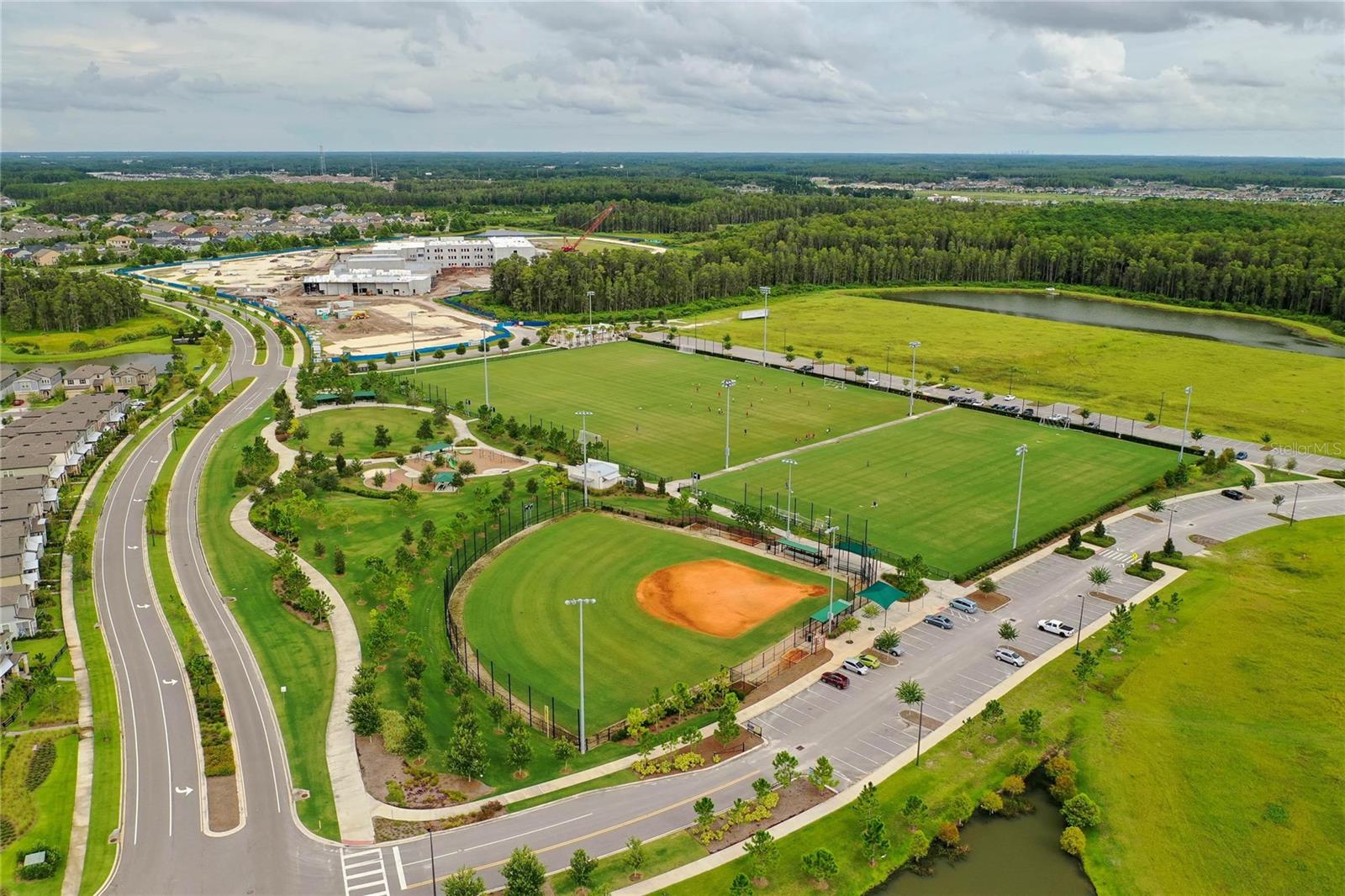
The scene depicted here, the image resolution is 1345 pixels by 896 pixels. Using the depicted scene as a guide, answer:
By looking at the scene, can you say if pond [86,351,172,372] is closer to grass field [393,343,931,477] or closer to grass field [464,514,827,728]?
grass field [393,343,931,477]

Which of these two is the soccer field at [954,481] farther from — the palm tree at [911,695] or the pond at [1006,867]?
the pond at [1006,867]

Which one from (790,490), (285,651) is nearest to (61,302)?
(285,651)

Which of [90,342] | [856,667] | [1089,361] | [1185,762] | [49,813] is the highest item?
[1089,361]

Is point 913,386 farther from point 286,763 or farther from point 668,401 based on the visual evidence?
point 286,763

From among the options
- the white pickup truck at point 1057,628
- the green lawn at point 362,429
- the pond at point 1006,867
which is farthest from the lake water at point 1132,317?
the pond at point 1006,867

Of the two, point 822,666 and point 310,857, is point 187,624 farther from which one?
point 822,666

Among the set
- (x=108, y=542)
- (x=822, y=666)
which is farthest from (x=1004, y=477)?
(x=108, y=542)

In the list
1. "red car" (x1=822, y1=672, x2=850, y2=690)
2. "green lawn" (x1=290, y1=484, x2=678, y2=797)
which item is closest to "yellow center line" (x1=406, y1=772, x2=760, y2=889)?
"green lawn" (x1=290, y1=484, x2=678, y2=797)

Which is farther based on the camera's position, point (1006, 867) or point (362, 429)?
point (362, 429)
